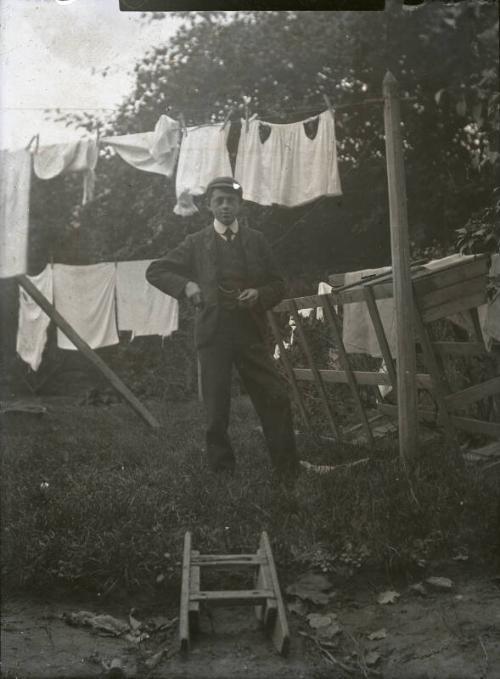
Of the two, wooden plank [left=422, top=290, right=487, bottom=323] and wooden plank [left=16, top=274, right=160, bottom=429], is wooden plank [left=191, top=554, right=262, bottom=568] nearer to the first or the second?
wooden plank [left=16, top=274, right=160, bottom=429]

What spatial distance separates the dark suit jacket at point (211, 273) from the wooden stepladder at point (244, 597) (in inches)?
40.5

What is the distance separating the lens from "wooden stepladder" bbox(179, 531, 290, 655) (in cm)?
218

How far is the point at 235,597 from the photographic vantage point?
2.21 metres

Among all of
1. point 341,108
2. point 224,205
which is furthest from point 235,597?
point 341,108

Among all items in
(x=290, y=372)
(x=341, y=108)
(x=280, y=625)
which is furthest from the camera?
(x=341, y=108)

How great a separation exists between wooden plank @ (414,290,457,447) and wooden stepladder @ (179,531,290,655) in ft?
3.93

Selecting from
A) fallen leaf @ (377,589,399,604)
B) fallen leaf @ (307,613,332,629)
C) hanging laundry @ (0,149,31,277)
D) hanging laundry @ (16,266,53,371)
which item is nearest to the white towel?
fallen leaf @ (377,589,399,604)

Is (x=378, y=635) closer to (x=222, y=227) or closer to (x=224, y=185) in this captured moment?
(x=222, y=227)

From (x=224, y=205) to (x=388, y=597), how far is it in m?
1.87

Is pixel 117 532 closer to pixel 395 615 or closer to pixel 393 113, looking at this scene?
pixel 395 615

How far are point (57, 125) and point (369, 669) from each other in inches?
125

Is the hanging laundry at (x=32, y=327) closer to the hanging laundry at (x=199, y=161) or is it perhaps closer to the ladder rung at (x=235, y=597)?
the hanging laundry at (x=199, y=161)

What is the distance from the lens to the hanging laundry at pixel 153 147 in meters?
3.49

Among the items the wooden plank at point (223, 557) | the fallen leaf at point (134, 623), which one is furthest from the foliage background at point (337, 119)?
the fallen leaf at point (134, 623)
